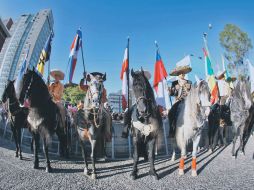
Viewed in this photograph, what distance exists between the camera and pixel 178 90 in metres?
8.46

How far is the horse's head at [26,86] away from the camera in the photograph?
6.82 meters

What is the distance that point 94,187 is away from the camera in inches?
225

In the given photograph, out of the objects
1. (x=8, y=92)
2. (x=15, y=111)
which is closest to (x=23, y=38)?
(x=8, y=92)

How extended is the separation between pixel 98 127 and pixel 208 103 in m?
3.19

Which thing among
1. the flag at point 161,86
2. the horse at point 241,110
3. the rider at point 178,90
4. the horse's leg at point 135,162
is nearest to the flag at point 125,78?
the flag at point 161,86

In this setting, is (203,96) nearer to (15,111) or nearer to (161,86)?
(161,86)

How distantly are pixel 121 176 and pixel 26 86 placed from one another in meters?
3.72

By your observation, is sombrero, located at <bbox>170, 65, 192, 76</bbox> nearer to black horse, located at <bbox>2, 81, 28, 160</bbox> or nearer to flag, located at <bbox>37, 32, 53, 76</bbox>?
flag, located at <bbox>37, 32, 53, 76</bbox>

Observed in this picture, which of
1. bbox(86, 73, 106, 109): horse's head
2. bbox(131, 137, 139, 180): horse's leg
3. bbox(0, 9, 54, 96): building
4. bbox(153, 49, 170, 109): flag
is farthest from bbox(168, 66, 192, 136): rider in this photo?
bbox(0, 9, 54, 96): building

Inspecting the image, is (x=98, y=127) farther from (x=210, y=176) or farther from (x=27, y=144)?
(x=27, y=144)

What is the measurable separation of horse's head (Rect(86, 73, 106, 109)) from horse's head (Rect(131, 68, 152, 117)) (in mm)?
973

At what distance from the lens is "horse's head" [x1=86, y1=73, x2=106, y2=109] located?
21.3 feet

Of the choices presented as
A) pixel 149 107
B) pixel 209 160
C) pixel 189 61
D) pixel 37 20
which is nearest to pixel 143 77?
pixel 149 107

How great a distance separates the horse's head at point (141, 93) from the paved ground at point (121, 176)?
6.02ft
